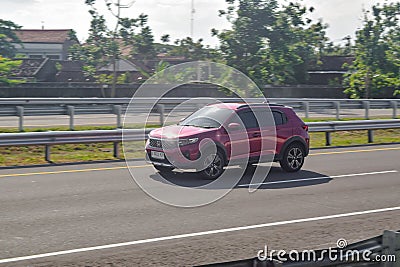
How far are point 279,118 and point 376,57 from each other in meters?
34.6

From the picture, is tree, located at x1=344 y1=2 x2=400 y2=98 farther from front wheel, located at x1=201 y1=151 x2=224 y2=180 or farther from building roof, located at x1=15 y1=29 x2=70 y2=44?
building roof, located at x1=15 y1=29 x2=70 y2=44

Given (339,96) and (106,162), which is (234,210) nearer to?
(106,162)

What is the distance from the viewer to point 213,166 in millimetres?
13602

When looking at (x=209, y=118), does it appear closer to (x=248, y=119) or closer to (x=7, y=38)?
(x=248, y=119)

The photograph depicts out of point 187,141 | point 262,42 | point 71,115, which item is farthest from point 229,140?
point 262,42

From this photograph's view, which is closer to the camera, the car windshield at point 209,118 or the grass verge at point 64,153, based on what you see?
the car windshield at point 209,118

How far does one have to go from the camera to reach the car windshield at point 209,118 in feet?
46.0

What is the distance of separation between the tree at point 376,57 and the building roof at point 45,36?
202 feet

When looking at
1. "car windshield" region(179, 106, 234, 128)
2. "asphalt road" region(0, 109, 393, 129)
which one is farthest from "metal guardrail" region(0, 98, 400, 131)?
"car windshield" region(179, 106, 234, 128)

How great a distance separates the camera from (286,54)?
48.6m

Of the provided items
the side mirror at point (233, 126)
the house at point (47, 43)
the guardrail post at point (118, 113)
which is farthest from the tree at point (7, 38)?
the side mirror at point (233, 126)

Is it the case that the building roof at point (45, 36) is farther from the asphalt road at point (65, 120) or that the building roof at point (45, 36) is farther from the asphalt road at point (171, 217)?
the asphalt road at point (171, 217)

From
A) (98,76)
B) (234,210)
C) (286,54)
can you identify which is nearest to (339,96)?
(286,54)

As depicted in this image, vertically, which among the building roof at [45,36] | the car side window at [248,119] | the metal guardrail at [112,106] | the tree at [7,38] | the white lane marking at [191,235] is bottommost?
the white lane marking at [191,235]
